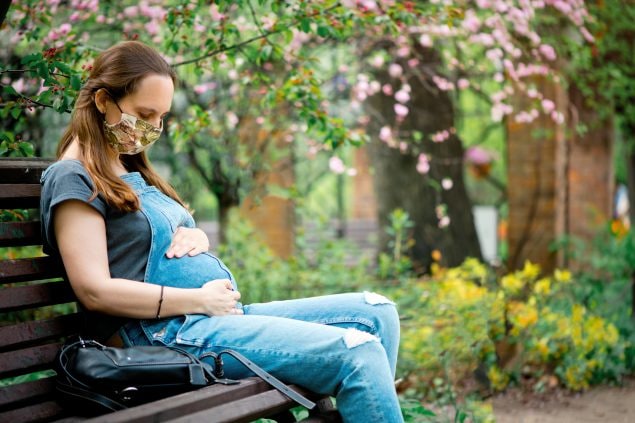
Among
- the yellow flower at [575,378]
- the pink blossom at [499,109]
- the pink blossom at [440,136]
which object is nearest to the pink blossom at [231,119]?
the pink blossom at [440,136]

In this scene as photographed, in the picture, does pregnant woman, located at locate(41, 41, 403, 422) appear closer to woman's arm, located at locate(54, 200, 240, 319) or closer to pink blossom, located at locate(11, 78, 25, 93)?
woman's arm, located at locate(54, 200, 240, 319)

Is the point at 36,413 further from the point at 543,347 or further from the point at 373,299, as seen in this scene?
the point at 543,347

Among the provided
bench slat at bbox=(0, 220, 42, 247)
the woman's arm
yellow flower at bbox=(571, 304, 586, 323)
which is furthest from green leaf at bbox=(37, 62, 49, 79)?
yellow flower at bbox=(571, 304, 586, 323)

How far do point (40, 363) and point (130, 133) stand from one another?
2.38 ft

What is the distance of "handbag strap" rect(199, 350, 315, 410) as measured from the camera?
2348 millimetres

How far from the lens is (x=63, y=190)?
7.68ft

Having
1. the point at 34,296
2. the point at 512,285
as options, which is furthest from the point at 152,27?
the point at 34,296

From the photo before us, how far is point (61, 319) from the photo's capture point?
263cm

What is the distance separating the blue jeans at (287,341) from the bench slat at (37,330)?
253 millimetres

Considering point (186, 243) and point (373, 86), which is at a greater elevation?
point (373, 86)

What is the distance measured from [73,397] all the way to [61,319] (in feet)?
1.57

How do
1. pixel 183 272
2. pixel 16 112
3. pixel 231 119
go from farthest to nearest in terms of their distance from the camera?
pixel 231 119, pixel 16 112, pixel 183 272

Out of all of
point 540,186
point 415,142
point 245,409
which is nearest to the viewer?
point 245,409

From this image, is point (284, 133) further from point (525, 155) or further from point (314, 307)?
point (314, 307)
